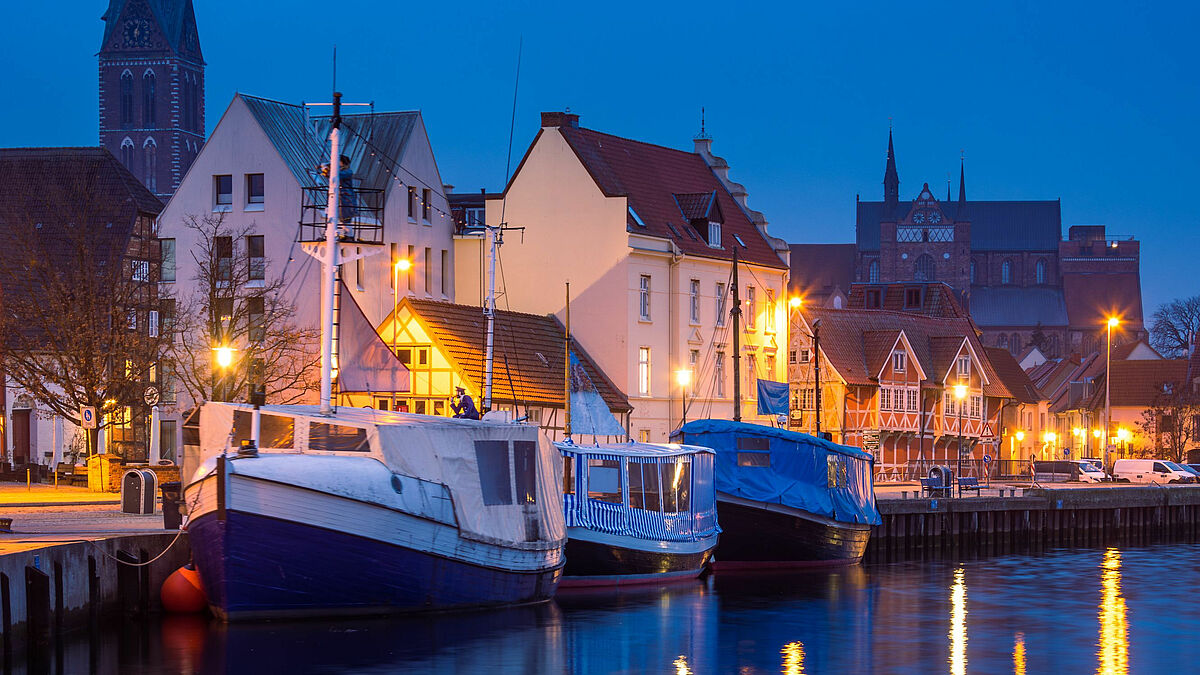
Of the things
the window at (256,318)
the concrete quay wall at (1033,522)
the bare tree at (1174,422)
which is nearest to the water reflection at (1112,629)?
the concrete quay wall at (1033,522)

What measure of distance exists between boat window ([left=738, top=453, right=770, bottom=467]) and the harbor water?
3.35 meters

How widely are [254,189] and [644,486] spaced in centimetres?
2861

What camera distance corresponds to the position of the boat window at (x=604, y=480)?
130ft

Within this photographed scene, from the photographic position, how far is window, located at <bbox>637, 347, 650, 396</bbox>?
219 feet

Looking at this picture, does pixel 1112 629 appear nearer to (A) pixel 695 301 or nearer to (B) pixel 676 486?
(B) pixel 676 486

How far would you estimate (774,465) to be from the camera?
4631 centimetres

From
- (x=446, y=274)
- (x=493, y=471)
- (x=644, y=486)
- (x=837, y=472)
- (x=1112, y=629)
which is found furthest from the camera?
(x=446, y=274)

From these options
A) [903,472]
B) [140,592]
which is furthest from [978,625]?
[903,472]

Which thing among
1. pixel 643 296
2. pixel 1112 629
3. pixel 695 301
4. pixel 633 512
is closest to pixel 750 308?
pixel 695 301

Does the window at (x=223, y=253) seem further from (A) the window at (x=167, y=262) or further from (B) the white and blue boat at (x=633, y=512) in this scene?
(B) the white and blue boat at (x=633, y=512)

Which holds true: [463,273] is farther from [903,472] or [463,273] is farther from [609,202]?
[903,472]

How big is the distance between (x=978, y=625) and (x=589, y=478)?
929 cm

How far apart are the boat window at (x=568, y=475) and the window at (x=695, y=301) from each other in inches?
1211

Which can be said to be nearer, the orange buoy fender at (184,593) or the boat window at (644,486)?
the orange buoy fender at (184,593)
